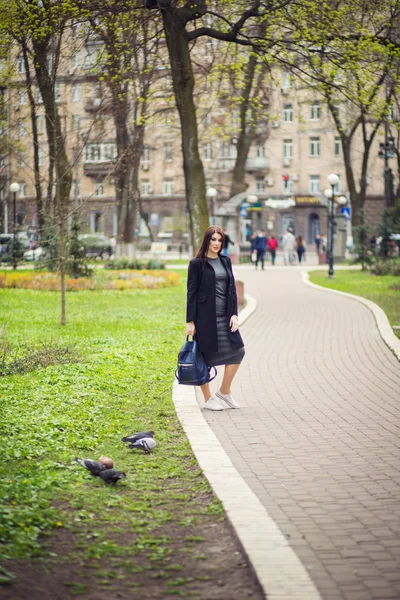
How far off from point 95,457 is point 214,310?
2.44 metres

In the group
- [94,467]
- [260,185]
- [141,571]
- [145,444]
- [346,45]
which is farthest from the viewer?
[260,185]

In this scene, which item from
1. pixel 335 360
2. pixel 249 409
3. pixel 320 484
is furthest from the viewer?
pixel 335 360

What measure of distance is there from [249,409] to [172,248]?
62.7 meters

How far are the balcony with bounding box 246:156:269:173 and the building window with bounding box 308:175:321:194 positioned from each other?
3.43 m

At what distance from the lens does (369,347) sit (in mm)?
14562

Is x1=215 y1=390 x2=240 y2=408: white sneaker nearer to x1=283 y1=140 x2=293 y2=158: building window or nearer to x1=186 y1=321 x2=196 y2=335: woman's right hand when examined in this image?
x1=186 y1=321 x2=196 y2=335: woman's right hand

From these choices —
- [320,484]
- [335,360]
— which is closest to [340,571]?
[320,484]

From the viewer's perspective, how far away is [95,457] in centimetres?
739

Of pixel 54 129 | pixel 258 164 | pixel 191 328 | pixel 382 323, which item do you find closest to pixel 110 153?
pixel 258 164

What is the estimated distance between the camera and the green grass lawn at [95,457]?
17.9ft

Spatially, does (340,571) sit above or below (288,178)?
below

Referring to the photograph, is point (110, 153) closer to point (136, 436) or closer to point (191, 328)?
point (191, 328)

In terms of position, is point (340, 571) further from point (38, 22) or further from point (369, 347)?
point (38, 22)

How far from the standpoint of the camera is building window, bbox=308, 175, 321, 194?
74.5 metres
